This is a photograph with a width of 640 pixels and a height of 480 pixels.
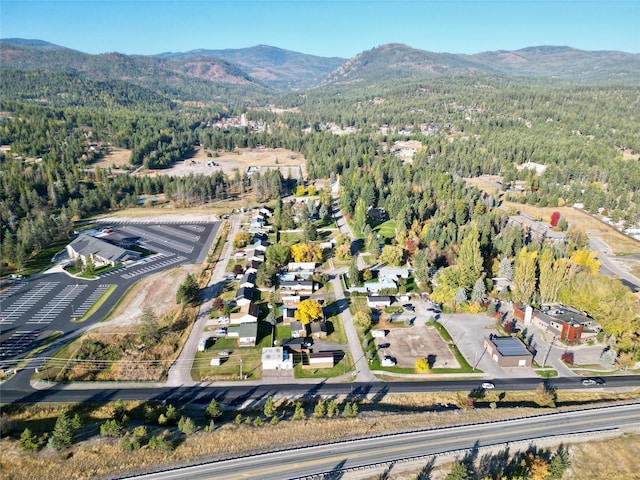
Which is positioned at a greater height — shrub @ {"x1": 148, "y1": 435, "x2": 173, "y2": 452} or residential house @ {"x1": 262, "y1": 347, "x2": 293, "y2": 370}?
shrub @ {"x1": 148, "y1": 435, "x2": 173, "y2": 452}

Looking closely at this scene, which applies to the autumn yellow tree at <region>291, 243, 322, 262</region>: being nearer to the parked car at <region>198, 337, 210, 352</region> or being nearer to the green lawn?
the green lawn

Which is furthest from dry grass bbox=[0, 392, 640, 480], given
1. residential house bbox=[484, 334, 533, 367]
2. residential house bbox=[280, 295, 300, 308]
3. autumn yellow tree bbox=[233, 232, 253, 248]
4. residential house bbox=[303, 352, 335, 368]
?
autumn yellow tree bbox=[233, 232, 253, 248]

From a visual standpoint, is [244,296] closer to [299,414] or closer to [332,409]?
[299,414]

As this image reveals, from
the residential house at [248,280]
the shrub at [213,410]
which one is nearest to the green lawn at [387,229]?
the residential house at [248,280]

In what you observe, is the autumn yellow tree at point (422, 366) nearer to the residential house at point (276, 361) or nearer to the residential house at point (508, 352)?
the residential house at point (508, 352)

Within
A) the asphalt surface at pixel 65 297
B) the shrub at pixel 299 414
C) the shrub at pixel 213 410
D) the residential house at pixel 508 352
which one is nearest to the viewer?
the shrub at pixel 299 414

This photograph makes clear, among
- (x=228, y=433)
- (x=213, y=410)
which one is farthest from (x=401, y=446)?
(x=213, y=410)
